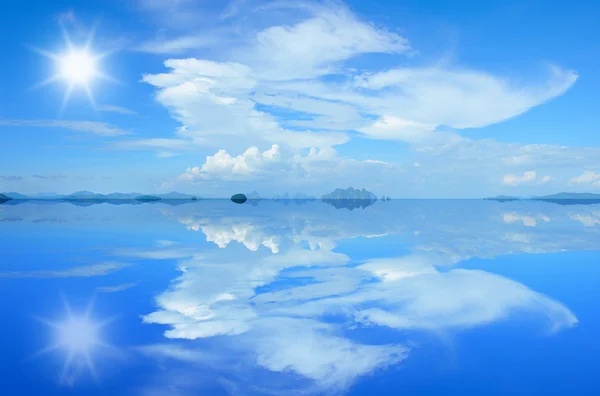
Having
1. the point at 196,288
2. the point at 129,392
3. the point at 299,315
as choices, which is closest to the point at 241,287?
the point at 196,288

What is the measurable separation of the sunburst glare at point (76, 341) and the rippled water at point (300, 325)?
0.23ft

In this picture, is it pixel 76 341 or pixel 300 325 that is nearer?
pixel 76 341

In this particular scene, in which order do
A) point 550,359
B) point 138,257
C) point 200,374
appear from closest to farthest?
point 200,374, point 550,359, point 138,257

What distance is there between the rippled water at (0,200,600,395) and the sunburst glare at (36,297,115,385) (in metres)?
0.07

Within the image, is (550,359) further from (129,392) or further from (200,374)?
(129,392)

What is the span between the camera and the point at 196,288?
2183 centimetres

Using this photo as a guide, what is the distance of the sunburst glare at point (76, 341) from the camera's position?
A: 12.3 m

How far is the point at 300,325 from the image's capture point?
16.1 m

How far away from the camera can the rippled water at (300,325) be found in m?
11.6

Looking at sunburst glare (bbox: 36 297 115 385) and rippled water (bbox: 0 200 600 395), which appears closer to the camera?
rippled water (bbox: 0 200 600 395)

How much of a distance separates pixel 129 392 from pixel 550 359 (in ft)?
44.6

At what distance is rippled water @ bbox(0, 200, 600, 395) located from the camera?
1162 centimetres

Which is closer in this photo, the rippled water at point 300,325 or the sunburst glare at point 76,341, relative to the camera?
the rippled water at point 300,325

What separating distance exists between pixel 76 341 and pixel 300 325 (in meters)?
8.67
